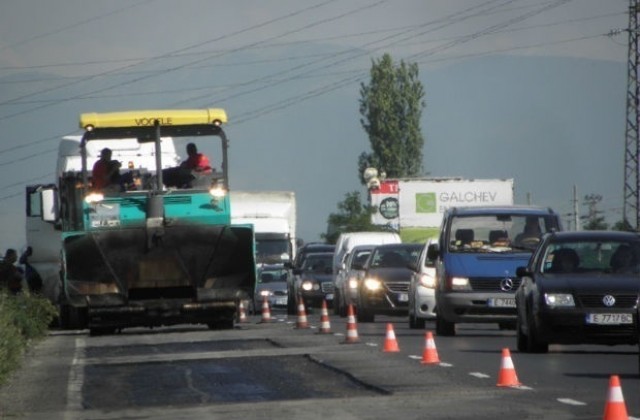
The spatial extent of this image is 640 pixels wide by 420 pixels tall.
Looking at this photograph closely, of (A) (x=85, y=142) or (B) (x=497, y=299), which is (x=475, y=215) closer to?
(B) (x=497, y=299)

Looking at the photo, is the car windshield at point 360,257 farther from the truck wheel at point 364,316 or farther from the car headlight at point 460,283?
the car headlight at point 460,283

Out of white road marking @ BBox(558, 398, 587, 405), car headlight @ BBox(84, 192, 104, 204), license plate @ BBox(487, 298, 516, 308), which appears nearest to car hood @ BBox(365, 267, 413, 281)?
car headlight @ BBox(84, 192, 104, 204)

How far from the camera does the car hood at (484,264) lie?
3078 centimetres

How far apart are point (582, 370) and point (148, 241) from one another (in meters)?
13.6

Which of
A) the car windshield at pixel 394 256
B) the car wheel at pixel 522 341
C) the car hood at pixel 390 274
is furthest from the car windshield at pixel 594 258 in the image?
the car windshield at pixel 394 256

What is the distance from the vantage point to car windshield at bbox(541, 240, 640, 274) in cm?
2497

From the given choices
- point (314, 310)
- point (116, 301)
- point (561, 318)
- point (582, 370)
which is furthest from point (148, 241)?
point (314, 310)

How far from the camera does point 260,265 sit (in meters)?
61.5

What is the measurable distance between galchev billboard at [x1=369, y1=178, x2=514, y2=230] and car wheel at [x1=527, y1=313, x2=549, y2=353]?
49431 millimetres

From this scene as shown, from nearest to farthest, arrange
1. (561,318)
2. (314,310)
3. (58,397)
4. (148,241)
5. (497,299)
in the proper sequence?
(58,397) < (561,318) < (497,299) < (148,241) < (314,310)

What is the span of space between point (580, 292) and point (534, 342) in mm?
990

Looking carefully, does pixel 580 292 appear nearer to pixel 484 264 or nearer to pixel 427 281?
pixel 484 264

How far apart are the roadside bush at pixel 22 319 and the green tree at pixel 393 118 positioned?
77.6 metres

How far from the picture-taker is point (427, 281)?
35.3m
